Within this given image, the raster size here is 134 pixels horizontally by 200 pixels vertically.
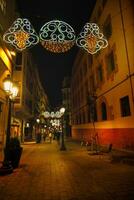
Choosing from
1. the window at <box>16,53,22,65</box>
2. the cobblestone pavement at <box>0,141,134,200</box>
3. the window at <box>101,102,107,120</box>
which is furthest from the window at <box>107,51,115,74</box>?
the window at <box>16,53,22,65</box>

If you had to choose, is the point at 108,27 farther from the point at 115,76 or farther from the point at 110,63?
the point at 115,76

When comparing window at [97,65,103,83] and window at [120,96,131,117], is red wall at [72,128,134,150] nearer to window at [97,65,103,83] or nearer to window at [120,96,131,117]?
window at [120,96,131,117]

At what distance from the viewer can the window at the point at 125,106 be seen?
49.0ft

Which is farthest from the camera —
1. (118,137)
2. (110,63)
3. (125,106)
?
(110,63)

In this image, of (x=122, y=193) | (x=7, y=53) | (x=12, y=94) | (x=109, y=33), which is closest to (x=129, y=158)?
(x=122, y=193)

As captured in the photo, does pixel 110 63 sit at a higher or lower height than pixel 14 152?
higher

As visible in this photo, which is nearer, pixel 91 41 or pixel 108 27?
pixel 91 41

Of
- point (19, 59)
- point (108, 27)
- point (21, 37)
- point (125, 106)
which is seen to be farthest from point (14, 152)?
point (19, 59)

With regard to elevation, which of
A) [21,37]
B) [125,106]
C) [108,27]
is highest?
[108,27]

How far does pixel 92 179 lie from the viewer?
707cm

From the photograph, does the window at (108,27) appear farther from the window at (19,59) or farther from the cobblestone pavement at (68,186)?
the window at (19,59)

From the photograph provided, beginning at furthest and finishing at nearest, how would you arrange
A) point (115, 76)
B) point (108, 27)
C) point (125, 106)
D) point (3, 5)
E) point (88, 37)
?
1. point (108, 27)
2. point (3, 5)
3. point (115, 76)
4. point (125, 106)
5. point (88, 37)

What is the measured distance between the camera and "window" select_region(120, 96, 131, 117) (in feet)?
49.0

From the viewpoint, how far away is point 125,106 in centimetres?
1542
